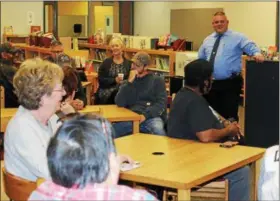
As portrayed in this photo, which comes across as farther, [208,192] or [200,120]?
[200,120]

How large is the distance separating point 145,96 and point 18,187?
277cm

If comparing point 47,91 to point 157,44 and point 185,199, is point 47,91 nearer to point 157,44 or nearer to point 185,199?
point 185,199

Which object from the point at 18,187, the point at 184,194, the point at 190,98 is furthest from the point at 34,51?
the point at 184,194

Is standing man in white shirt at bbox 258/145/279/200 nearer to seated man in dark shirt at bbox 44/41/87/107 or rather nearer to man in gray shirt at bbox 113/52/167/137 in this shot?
seated man in dark shirt at bbox 44/41/87/107

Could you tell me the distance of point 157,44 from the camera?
9.31m

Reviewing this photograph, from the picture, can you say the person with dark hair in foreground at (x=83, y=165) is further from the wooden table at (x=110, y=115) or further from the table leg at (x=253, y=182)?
the wooden table at (x=110, y=115)

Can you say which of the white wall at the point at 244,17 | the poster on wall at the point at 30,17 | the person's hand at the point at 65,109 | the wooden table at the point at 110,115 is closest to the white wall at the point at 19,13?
the poster on wall at the point at 30,17

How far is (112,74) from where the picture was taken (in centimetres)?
680

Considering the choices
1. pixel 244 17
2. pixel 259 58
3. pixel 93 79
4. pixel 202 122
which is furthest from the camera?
pixel 244 17

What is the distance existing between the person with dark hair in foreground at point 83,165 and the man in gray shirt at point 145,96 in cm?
346

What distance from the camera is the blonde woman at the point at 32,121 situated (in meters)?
2.82

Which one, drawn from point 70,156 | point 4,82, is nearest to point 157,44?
point 4,82

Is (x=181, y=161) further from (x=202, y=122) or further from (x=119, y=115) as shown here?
(x=119, y=115)

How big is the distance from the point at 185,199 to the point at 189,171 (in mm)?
219
